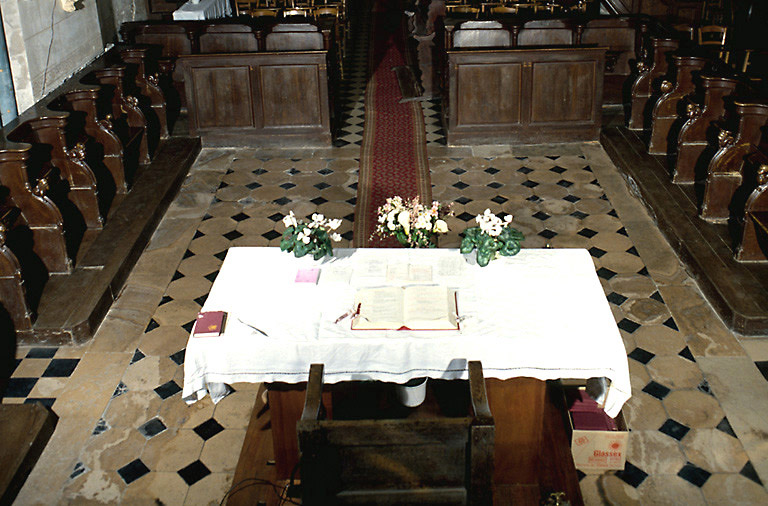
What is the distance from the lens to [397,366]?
4.30 m

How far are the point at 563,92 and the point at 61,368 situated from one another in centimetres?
624

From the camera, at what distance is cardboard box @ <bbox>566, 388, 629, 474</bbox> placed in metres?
4.64

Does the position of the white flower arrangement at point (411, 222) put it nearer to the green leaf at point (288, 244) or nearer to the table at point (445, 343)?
the table at point (445, 343)

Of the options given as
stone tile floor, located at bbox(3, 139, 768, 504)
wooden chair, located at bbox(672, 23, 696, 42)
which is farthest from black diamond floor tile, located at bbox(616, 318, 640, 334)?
wooden chair, located at bbox(672, 23, 696, 42)

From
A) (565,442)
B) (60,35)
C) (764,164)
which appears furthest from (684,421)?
(60,35)

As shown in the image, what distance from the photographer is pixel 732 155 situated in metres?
6.97

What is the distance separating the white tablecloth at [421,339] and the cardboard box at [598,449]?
30 cm

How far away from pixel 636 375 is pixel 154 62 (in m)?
6.83

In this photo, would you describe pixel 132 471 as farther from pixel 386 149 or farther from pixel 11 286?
pixel 386 149

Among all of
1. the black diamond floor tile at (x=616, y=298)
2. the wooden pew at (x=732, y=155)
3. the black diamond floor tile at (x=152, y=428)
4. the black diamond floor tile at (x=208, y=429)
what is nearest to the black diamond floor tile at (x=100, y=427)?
the black diamond floor tile at (x=152, y=428)

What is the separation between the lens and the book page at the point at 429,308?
4.35 metres

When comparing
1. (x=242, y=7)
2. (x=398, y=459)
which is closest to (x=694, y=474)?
(x=398, y=459)

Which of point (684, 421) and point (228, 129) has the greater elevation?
point (228, 129)

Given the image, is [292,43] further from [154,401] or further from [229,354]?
[229,354]
